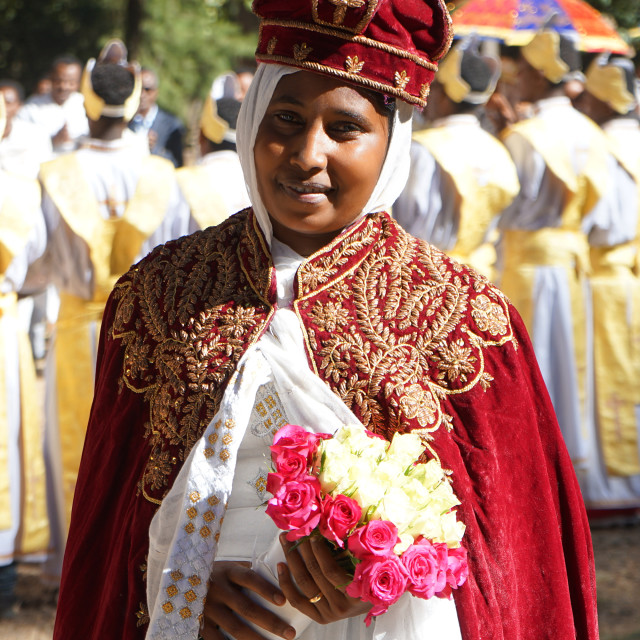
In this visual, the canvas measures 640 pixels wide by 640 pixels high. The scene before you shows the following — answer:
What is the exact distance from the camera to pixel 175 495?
7.51 ft

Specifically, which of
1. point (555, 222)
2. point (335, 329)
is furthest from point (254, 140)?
point (555, 222)

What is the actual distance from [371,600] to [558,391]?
18.5 ft

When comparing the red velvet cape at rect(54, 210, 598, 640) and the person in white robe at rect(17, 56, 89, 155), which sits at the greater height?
the red velvet cape at rect(54, 210, 598, 640)

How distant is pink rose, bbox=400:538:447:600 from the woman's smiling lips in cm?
73

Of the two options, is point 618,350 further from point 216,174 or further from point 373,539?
point 373,539

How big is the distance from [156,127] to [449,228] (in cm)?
539

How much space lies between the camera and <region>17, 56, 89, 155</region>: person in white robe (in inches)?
479

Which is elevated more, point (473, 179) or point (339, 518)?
point (339, 518)

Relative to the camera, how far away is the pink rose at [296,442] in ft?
6.75

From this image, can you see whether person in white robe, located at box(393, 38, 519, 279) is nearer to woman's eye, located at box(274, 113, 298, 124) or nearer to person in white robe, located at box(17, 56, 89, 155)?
woman's eye, located at box(274, 113, 298, 124)

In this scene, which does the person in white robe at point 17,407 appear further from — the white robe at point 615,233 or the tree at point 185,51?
the tree at point 185,51

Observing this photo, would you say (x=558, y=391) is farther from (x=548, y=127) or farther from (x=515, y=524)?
(x=515, y=524)

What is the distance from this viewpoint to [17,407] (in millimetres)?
5621

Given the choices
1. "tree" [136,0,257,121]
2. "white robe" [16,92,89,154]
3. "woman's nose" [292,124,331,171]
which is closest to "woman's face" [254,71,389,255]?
"woman's nose" [292,124,331,171]
